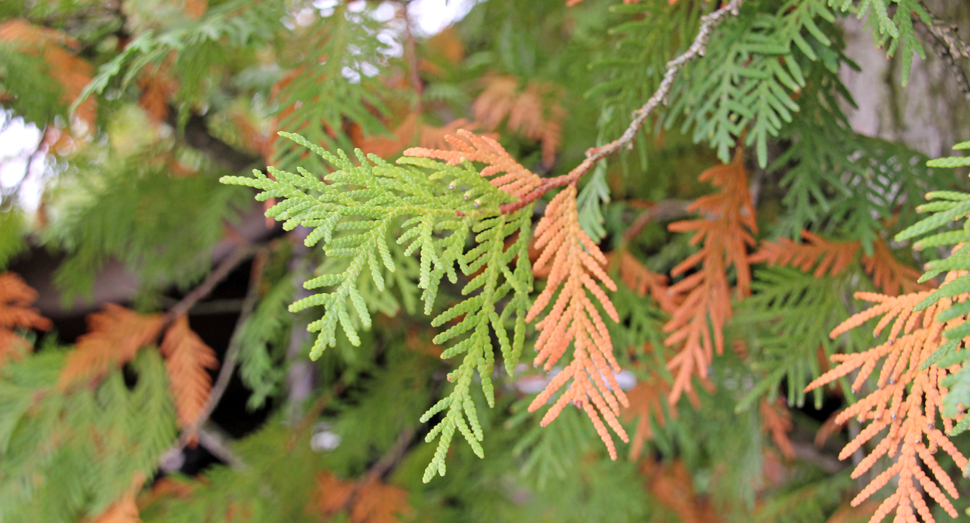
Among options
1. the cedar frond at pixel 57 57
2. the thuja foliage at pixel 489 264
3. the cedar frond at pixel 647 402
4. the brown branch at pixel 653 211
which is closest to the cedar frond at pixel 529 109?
the thuja foliage at pixel 489 264

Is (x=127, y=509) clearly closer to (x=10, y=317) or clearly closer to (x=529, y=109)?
(x=10, y=317)

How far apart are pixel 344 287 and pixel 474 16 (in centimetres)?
119

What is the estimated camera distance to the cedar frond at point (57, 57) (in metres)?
0.80

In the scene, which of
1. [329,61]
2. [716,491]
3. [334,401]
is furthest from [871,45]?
[334,401]

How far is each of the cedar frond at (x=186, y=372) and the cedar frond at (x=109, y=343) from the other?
0.06m

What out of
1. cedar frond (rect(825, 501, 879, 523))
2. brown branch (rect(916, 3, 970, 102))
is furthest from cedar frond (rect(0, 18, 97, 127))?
cedar frond (rect(825, 501, 879, 523))

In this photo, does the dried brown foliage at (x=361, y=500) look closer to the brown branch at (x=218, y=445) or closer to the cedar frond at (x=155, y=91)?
the brown branch at (x=218, y=445)

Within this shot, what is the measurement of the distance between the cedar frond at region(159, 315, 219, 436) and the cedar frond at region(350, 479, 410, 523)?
389 millimetres

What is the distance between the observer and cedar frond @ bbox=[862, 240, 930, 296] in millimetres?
597

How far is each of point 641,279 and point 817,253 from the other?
0.82ft

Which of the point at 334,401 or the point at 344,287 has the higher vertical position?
the point at 344,287

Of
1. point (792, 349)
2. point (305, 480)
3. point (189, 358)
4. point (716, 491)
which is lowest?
point (716, 491)

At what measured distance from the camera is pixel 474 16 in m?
1.39

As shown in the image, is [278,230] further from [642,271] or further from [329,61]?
[642,271]
